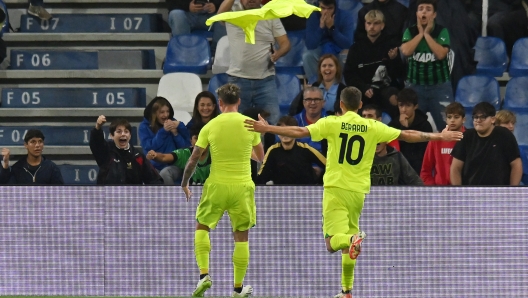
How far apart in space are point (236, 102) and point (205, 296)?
214cm

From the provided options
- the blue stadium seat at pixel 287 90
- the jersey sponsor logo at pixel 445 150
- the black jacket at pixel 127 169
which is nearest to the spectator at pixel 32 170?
the black jacket at pixel 127 169

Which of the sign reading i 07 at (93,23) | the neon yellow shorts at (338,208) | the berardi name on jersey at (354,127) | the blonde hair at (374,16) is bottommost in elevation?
the neon yellow shorts at (338,208)

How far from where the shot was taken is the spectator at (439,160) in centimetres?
1127

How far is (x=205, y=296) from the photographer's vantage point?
10.7m

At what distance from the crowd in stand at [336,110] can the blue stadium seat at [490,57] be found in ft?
0.92

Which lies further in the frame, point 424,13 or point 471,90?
point 471,90

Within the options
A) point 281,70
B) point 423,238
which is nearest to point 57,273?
point 423,238

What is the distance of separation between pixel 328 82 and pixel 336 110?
65 centimetres

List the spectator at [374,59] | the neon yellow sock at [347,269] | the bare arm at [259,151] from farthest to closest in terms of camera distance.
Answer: the spectator at [374,59] < the bare arm at [259,151] < the neon yellow sock at [347,269]

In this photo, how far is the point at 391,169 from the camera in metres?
11.0

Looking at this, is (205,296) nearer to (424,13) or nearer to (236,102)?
(236,102)

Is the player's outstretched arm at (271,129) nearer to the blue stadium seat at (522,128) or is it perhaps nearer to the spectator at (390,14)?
the spectator at (390,14)

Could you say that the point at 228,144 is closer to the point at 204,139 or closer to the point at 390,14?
the point at 204,139

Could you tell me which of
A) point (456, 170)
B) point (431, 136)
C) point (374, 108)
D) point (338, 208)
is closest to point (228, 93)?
point (338, 208)
